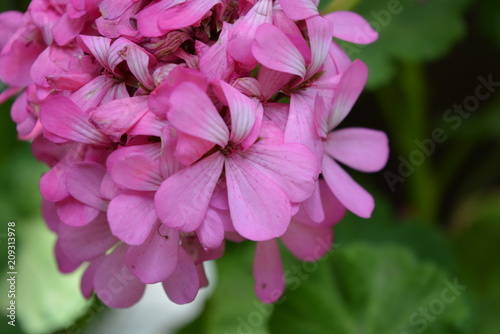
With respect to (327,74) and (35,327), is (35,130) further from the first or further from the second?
(35,327)


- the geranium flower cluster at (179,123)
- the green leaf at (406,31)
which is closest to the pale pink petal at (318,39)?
the geranium flower cluster at (179,123)

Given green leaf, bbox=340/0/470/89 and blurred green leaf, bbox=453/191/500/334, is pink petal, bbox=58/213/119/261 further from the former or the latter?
blurred green leaf, bbox=453/191/500/334

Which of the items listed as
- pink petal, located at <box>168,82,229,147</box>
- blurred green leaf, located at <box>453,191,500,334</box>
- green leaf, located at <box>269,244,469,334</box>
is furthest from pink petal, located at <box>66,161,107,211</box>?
blurred green leaf, located at <box>453,191,500,334</box>

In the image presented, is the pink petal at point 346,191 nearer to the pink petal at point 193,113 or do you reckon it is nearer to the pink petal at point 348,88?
the pink petal at point 348,88

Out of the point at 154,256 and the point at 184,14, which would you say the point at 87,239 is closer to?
the point at 154,256

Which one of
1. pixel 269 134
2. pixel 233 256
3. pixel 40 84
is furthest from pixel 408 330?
pixel 40 84

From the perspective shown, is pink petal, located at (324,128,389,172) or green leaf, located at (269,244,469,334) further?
green leaf, located at (269,244,469,334)
